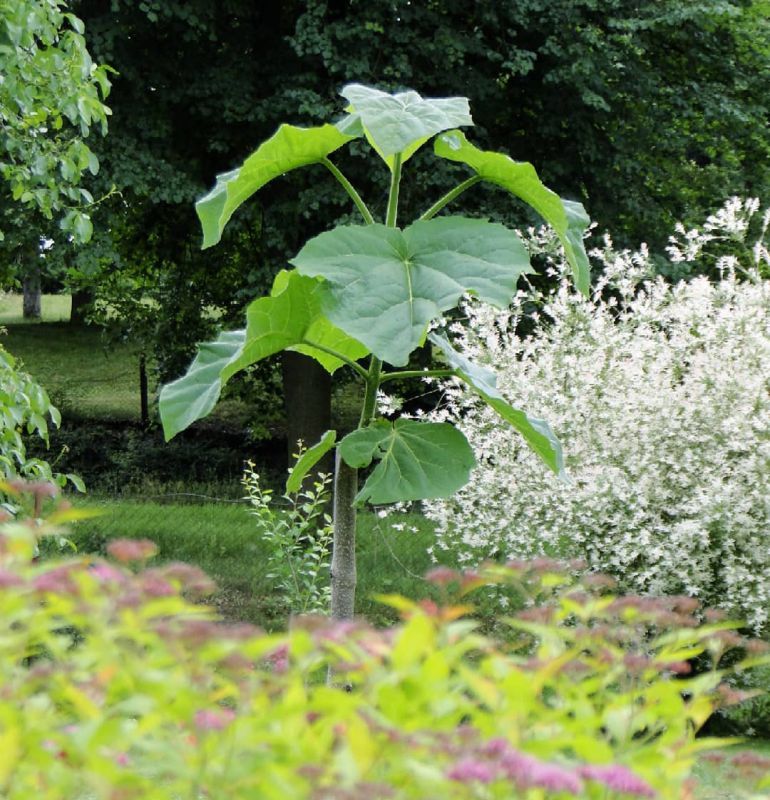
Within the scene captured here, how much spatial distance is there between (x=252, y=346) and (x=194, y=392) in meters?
0.28

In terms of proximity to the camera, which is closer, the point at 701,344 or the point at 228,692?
the point at 228,692

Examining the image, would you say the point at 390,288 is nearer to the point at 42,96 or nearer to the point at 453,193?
the point at 453,193

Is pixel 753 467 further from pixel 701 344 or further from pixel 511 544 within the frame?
pixel 511 544

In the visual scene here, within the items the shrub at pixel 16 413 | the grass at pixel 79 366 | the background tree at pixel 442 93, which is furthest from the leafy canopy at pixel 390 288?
the grass at pixel 79 366

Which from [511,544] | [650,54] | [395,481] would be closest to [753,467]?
[511,544]

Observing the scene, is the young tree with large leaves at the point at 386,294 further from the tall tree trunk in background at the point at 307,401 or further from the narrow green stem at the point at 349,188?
the tall tree trunk in background at the point at 307,401

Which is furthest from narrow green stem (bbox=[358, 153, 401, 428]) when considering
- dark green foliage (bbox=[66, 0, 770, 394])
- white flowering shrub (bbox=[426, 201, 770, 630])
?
dark green foliage (bbox=[66, 0, 770, 394])

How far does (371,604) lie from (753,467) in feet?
13.0

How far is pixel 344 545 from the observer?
10.9ft

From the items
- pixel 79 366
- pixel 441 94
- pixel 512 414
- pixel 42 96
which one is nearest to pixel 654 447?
pixel 512 414

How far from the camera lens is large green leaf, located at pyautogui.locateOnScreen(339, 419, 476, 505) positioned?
10.3 feet

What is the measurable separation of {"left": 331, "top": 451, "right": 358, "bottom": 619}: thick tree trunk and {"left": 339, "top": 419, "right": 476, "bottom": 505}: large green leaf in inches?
4.5

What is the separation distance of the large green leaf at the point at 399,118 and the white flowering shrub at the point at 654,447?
10.6 feet

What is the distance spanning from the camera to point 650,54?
12.9 m
